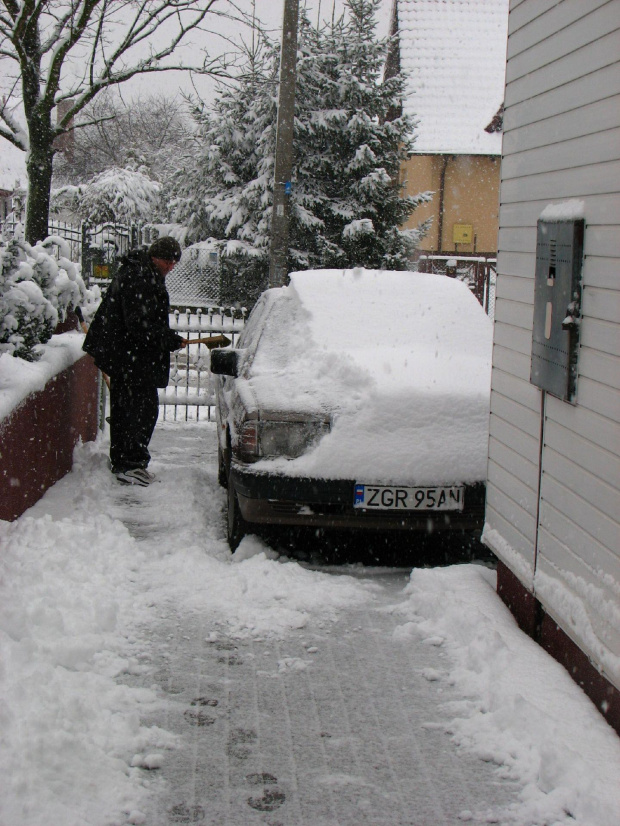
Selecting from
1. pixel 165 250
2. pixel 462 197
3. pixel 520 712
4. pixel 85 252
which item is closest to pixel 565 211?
pixel 520 712

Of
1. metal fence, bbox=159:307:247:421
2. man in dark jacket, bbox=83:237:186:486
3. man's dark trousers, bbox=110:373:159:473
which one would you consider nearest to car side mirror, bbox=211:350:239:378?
man in dark jacket, bbox=83:237:186:486

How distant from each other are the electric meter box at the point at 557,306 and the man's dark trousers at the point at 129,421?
12.8 ft

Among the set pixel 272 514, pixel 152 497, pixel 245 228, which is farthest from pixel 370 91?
pixel 272 514

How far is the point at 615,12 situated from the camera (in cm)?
316

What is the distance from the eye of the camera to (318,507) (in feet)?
16.6

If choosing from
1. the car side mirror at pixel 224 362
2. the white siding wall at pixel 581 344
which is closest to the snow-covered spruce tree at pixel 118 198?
the car side mirror at pixel 224 362

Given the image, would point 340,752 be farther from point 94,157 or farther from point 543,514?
point 94,157

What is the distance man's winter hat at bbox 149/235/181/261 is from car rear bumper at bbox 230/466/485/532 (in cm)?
257

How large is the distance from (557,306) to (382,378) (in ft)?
5.78

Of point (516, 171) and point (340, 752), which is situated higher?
point (516, 171)

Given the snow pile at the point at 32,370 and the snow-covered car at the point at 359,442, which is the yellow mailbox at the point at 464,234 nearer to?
the snow pile at the point at 32,370

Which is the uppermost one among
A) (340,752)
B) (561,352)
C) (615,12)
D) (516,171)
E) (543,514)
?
(615,12)

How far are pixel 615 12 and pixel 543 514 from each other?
1.85 m

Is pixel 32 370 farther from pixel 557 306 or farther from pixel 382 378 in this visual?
pixel 557 306
